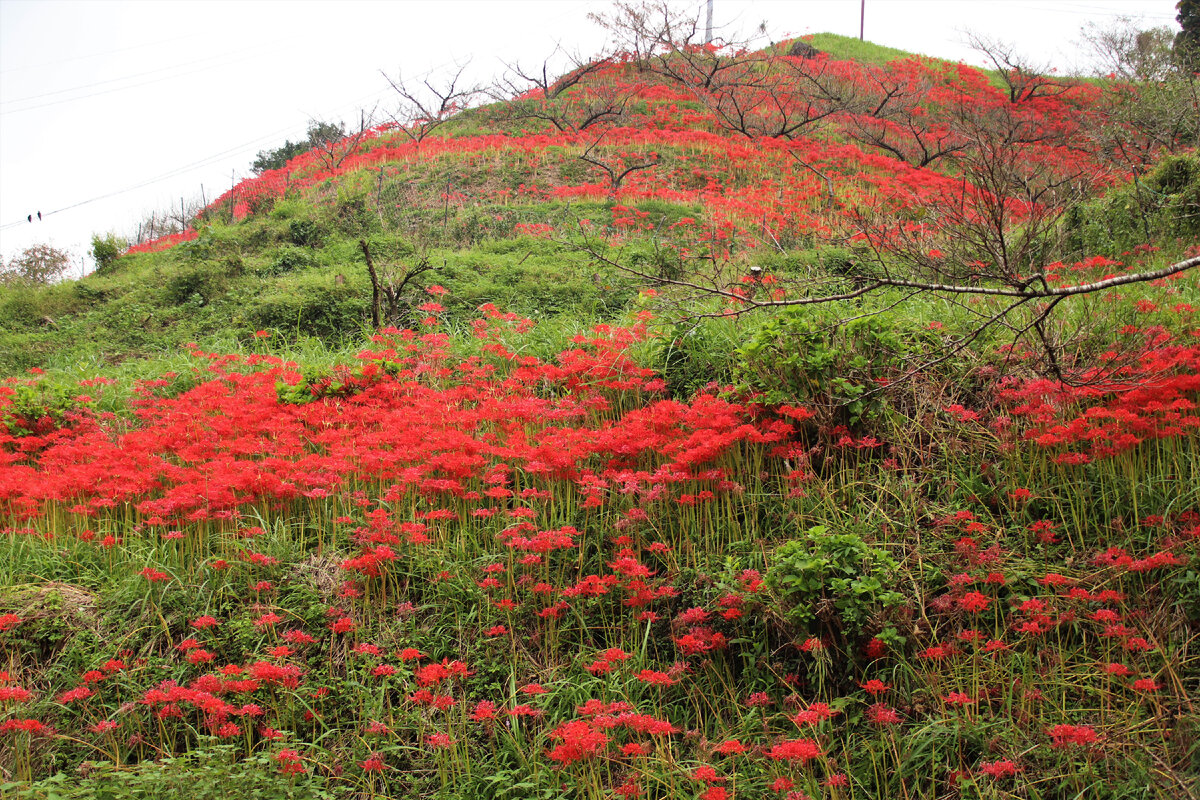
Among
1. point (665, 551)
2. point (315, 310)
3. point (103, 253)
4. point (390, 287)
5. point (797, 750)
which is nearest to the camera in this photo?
point (797, 750)

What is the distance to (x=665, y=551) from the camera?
4.32 m

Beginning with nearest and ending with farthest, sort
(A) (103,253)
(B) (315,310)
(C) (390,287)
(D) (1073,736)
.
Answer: (D) (1073,736) → (C) (390,287) → (B) (315,310) → (A) (103,253)

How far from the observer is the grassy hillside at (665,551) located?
315 centimetres

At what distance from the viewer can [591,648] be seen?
3898 millimetres

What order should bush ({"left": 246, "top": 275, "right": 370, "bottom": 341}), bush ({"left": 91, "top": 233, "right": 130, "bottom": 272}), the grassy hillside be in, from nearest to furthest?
the grassy hillside < bush ({"left": 246, "top": 275, "right": 370, "bottom": 341}) < bush ({"left": 91, "top": 233, "right": 130, "bottom": 272})

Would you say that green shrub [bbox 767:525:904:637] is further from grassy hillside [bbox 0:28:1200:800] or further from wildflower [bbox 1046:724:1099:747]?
wildflower [bbox 1046:724:1099:747]

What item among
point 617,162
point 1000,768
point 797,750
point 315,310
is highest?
point 617,162

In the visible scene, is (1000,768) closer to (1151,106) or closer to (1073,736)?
(1073,736)

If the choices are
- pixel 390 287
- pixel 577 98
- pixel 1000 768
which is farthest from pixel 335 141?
pixel 1000 768

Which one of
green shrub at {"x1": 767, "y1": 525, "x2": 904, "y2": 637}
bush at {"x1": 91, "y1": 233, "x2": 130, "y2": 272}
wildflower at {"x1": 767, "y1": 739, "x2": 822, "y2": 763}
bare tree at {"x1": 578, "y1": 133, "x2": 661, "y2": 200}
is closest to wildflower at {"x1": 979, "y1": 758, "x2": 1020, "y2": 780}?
wildflower at {"x1": 767, "y1": 739, "x2": 822, "y2": 763}

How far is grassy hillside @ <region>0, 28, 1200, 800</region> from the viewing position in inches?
124

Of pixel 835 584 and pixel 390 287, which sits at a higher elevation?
pixel 390 287

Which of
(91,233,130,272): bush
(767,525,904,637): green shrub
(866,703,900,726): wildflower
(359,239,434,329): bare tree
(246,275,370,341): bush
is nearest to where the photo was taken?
(866,703,900,726): wildflower

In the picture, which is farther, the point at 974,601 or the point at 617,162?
the point at 617,162
